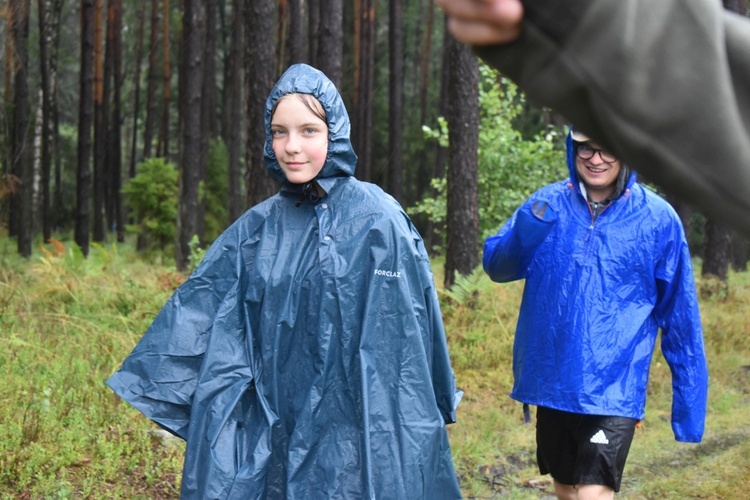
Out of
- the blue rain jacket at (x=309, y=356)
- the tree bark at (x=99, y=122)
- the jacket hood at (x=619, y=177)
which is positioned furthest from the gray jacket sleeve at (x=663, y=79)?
the tree bark at (x=99, y=122)

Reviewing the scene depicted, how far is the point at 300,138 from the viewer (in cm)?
424

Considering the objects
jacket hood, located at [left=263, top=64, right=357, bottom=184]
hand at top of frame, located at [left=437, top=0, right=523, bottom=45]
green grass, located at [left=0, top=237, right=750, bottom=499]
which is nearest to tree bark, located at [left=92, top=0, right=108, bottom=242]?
green grass, located at [left=0, top=237, right=750, bottom=499]

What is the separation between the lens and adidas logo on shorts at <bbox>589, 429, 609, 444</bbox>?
178 inches

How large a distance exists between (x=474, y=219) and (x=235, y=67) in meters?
16.5

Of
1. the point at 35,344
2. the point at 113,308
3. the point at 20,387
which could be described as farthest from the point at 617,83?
the point at 113,308

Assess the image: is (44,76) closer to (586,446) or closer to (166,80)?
(166,80)

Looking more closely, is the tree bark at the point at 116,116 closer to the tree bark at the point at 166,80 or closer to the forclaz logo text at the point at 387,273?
the tree bark at the point at 166,80

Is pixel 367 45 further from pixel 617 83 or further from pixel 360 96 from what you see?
pixel 617 83

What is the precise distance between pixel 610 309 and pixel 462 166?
7.47 metres

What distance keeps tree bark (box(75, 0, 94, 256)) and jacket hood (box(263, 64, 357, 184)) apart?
18711mm

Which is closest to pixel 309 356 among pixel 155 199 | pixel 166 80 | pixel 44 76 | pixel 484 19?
pixel 484 19

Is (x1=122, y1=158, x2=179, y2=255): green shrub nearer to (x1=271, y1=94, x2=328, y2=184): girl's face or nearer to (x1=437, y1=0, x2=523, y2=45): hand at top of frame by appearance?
(x1=271, y1=94, x2=328, y2=184): girl's face

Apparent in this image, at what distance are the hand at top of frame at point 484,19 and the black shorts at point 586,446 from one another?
3915mm

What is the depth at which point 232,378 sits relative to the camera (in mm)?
4059
